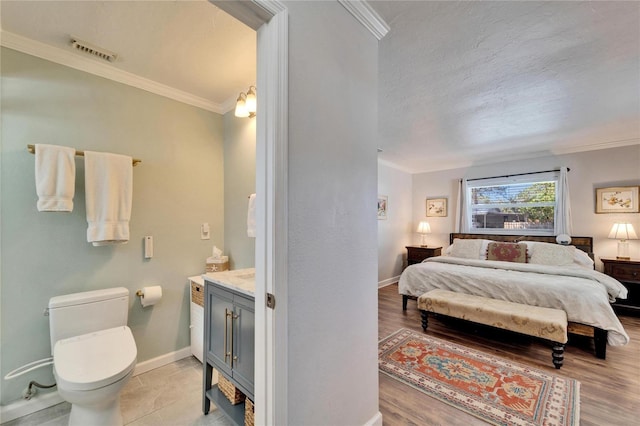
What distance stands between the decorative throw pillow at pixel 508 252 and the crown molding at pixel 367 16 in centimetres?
391

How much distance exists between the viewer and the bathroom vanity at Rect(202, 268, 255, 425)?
1.41 m

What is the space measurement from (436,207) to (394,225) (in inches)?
40.2

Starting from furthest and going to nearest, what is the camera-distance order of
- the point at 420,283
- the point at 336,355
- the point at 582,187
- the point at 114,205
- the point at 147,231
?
1. the point at 582,187
2. the point at 420,283
3. the point at 147,231
4. the point at 114,205
5. the point at 336,355

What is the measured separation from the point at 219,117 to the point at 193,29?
111 centimetres

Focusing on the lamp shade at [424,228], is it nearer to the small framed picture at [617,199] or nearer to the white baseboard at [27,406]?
the small framed picture at [617,199]

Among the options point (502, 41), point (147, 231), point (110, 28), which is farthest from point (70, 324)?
point (502, 41)

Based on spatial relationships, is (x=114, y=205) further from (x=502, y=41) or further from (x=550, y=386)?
(x=550, y=386)

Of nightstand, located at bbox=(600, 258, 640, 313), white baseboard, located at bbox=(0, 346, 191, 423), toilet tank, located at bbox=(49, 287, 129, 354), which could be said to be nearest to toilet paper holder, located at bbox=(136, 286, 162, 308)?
toilet tank, located at bbox=(49, 287, 129, 354)

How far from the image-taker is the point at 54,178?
68.1 inches

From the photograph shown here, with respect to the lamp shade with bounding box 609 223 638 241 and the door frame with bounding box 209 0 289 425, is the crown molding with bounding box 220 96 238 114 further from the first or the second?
the lamp shade with bounding box 609 223 638 241

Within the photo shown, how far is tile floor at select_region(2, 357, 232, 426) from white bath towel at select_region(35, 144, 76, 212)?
134cm

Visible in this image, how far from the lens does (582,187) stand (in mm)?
4086

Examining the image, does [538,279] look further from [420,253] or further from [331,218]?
[331,218]

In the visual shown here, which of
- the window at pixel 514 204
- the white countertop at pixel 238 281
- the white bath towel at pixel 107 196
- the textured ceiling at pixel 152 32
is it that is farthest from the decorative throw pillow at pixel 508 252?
the white bath towel at pixel 107 196
